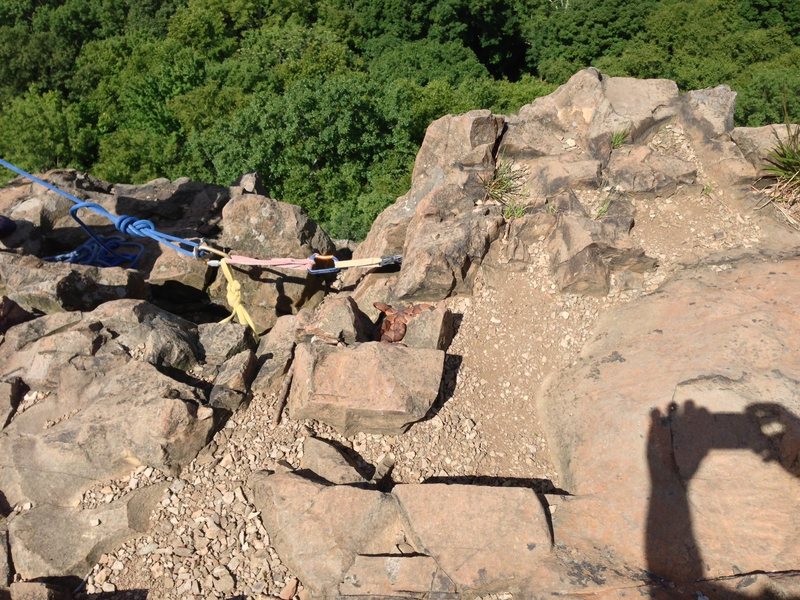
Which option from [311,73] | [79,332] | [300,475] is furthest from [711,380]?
[311,73]

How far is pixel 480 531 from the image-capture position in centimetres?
438

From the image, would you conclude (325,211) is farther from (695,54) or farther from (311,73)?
(695,54)

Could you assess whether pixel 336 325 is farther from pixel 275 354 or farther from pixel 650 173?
pixel 650 173

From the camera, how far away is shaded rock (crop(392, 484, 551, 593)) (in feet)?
13.9

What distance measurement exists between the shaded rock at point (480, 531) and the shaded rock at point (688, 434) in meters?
0.28

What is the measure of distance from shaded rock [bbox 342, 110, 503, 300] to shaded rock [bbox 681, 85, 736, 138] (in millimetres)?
2262

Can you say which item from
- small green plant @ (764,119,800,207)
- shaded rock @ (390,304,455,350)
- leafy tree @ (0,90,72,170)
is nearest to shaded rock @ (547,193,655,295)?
shaded rock @ (390,304,455,350)

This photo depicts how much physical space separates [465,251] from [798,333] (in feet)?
9.75

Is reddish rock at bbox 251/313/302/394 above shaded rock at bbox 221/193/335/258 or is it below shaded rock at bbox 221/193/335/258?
above

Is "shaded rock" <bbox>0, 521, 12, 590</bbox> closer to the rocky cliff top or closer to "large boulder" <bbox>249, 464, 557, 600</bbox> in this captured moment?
the rocky cliff top

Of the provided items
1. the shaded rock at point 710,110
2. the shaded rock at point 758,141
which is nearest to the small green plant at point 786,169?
the shaded rock at point 758,141

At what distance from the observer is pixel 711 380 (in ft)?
16.9

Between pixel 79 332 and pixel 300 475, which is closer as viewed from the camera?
pixel 300 475

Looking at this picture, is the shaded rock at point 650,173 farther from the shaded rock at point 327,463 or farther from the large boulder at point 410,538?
the shaded rock at point 327,463
